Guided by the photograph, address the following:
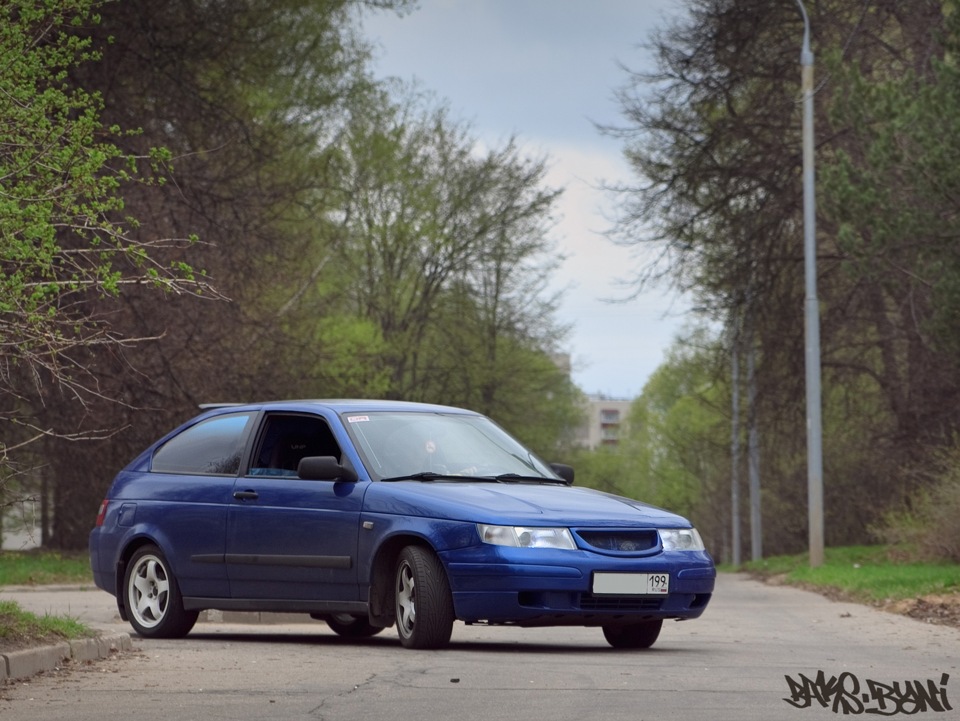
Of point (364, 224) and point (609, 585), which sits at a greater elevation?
point (364, 224)

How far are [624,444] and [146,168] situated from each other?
86.0 m

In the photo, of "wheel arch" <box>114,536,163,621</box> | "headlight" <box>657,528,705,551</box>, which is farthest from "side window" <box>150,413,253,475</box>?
"headlight" <box>657,528,705,551</box>

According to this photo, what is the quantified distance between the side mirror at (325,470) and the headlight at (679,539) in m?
2.06

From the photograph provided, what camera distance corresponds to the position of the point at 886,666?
10.3 meters

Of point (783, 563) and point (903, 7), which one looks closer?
point (903, 7)

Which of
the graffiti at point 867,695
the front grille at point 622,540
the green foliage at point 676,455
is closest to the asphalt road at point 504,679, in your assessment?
the graffiti at point 867,695

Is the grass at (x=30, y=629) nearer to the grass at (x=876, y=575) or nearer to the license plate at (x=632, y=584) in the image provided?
the license plate at (x=632, y=584)

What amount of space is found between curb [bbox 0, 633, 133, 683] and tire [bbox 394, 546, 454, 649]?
6.02ft

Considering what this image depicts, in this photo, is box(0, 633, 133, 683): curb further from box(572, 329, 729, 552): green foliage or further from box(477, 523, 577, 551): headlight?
box(572, 329, 729, 552): green foliage

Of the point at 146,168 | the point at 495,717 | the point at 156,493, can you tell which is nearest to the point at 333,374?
the point at 146,168

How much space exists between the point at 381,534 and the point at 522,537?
101 centimetres

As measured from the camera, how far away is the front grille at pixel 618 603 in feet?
35.1

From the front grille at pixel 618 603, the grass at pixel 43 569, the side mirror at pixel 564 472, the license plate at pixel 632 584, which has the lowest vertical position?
the grass at pixel 43 569

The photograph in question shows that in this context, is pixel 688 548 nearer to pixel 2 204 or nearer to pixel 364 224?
pixel 2 204
